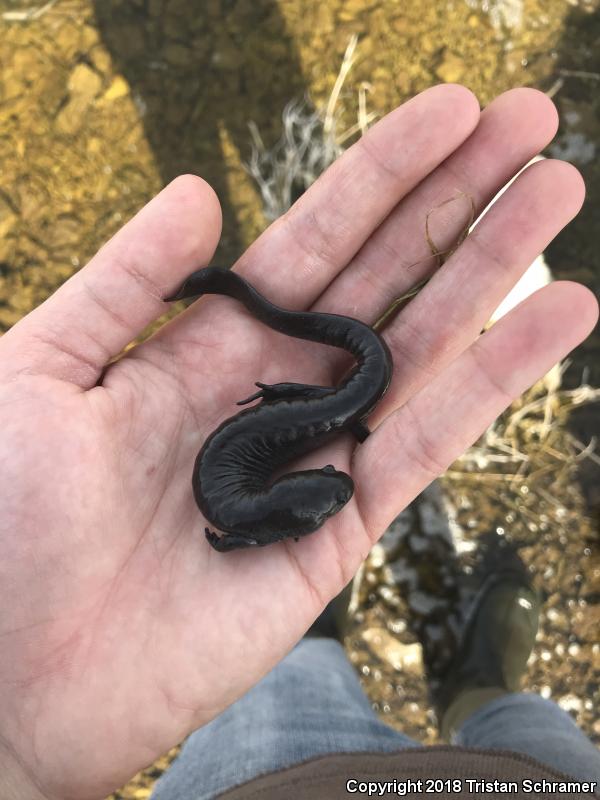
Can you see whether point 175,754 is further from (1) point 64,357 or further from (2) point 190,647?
(1) point 64,357

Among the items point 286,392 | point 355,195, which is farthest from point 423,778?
point 355,195

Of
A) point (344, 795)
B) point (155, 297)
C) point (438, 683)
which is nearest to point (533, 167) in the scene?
point (155, 297)

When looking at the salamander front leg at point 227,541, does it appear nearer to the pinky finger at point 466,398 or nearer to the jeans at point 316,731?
the pinky finger at point 466,398

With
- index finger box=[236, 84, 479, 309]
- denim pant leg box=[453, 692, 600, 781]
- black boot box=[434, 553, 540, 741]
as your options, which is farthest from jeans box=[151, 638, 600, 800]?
index finger box=[236, 84, 479, 309]

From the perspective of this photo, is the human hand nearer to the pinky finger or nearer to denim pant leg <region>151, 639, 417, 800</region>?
the pinky finger

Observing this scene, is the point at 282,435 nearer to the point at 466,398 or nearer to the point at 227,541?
the point at 227,541
